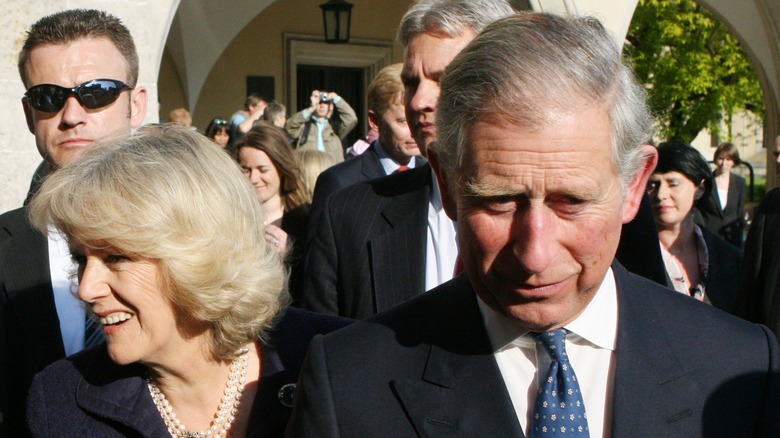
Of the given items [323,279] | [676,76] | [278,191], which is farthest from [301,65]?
[323,279]

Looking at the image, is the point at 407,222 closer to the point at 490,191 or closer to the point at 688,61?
the point at 490,191

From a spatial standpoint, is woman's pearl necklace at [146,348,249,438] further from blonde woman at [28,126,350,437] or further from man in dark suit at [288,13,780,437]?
man in dark suit at [288,13,780,437]

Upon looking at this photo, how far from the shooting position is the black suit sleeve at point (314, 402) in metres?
1.83

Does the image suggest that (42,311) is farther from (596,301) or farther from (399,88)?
(399,88)

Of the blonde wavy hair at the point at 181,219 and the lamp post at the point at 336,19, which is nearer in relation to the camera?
the blonde wavy hair at the point at 181,219

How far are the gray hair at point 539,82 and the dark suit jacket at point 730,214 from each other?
835 centimetres

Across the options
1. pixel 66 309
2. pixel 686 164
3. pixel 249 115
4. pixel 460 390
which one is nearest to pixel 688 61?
pixel 249 115

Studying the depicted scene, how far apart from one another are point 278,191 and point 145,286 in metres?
3.31

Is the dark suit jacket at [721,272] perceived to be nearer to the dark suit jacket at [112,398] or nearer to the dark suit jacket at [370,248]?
the dark suit jacket at [370,248]

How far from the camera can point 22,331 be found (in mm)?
2998

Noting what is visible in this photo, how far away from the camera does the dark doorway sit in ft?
53.5

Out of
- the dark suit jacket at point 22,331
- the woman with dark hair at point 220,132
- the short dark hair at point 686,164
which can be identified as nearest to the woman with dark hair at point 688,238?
the short dark hair at point 686,164

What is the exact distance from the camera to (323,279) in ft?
10.9

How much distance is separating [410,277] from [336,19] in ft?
33.7
